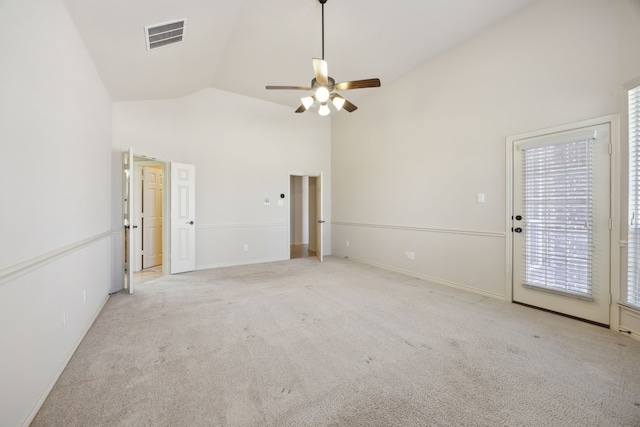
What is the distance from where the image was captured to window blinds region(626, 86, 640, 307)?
236 centimetres

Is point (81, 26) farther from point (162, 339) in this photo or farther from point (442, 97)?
point (442, 97)

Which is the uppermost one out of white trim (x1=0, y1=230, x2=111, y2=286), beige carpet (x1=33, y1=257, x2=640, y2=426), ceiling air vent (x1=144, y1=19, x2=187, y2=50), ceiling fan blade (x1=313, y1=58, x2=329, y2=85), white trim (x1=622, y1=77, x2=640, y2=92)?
ceiling air vent (x1=144, y1=19, x2=187, y2=50)

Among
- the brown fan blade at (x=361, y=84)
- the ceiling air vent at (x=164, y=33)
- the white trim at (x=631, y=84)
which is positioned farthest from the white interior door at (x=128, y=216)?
the white trim at (x=631, y=84)

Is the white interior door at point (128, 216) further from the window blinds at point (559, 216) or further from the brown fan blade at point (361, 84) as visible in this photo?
the window blinds at point (559, 216)

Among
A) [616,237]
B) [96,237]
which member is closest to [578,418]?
[616,237]

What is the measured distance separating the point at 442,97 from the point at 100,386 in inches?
202

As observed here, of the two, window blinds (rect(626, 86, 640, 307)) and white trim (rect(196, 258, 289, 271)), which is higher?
window blinds (rect(626, 86, 640, 307))

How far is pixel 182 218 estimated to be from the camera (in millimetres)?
4984

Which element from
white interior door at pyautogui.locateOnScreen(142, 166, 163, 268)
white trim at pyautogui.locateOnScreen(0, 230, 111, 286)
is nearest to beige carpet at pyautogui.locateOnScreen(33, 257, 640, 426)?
white trim at pyautogui.locateOnScreen(0, 230, 111, 286)

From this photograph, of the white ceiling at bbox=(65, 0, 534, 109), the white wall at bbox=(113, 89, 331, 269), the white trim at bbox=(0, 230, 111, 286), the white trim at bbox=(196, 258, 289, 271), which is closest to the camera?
the white trim at bbox=(0, 230, 111, 286)

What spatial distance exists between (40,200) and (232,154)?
4.10 m

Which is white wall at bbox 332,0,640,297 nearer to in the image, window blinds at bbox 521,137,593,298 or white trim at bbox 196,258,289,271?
window blinds at bbox 521,137,593,298

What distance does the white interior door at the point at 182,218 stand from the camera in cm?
486

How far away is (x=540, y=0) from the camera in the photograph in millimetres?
3039
